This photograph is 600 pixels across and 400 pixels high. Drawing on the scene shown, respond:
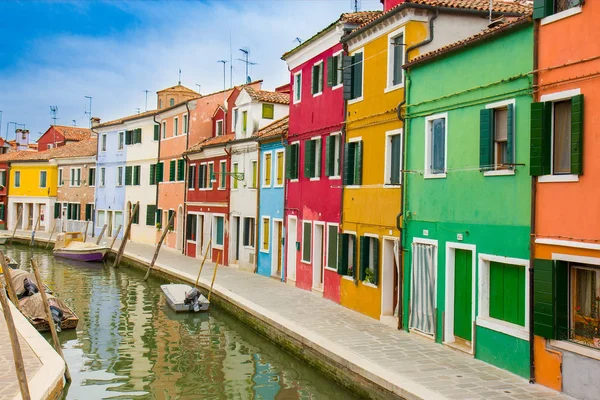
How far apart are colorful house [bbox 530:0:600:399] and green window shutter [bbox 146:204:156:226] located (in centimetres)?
3183

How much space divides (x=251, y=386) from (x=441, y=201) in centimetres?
562

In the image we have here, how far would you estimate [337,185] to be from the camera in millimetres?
19000

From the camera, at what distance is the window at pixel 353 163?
17.2 metres

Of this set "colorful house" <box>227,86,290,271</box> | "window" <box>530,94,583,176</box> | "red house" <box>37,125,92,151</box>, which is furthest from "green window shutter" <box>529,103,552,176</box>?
"red house" <box>37,125,92,151</box>

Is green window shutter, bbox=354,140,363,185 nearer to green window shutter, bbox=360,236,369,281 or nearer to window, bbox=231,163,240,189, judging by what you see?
green window shutter, bbox=360,236,369,281

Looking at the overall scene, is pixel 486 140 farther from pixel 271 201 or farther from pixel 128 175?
pixel 128 175

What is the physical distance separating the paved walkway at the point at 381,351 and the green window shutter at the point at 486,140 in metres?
3.82

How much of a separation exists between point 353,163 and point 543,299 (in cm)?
852

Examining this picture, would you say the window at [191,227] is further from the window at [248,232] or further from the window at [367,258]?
the window at [367,258]

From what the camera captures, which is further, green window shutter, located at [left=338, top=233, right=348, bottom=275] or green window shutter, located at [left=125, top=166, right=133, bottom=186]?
green window shutter, located at [left=125, top=166, right=133, bottom=186]

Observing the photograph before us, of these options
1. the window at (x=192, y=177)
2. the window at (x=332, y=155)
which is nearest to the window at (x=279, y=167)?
the window at (x=332, y=155)

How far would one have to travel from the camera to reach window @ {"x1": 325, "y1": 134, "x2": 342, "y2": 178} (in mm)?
19002

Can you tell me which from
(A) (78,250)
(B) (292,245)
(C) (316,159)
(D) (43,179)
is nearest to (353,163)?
(C) (316,159)

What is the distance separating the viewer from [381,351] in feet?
40.4
